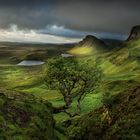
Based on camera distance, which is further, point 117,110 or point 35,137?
point 117,110

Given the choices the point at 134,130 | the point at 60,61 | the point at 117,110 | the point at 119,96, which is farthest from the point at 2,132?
the point at 60,61

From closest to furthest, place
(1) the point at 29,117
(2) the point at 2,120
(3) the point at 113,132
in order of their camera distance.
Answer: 1. (2) the point at 2,120
2. (1) the point at 29,117
3. (3) the point at 113,132

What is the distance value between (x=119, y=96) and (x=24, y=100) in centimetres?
2001

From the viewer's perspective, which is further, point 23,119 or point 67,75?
point 67,75

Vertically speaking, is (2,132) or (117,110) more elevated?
(2,132)

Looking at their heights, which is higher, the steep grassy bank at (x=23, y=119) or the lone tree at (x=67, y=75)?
the steep grassy bank at (x=23, y=119)

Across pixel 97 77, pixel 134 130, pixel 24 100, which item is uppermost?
pixel 24 100

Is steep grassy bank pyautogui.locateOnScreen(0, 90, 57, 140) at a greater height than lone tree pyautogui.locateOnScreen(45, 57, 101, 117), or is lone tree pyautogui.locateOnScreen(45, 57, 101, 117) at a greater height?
steep grassy bank pyautogui.locateOnScreen(0, 90, 57, 140)

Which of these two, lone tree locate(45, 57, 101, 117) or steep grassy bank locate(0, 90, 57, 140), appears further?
lone tree locate(45, 57, 101, 117)

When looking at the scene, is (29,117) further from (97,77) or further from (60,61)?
(97,77)

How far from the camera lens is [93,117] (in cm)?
5766

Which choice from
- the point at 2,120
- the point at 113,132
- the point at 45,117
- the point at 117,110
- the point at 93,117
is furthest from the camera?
the point at 93,117

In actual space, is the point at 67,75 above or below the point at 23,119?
below

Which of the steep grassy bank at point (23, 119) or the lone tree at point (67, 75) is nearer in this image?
the steep grassy bank at point (23, 119)
